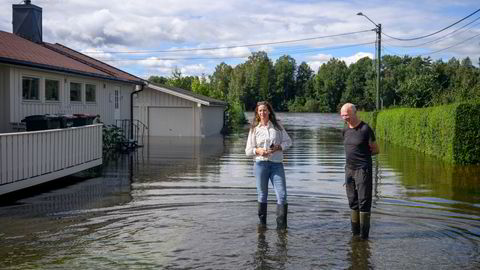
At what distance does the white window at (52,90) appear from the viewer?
17.9 metres

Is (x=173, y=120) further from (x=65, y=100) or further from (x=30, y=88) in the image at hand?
(x=30, y=88)

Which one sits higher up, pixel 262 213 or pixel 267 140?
pixel 267 140

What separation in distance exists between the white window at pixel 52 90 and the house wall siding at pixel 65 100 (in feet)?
0.40

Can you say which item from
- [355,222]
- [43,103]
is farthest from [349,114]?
[43,103]

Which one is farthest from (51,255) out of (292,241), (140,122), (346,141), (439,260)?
(140,122)

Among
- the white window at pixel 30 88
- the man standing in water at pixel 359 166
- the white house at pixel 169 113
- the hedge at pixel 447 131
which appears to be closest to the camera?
the man standing in water at pixel 359 166

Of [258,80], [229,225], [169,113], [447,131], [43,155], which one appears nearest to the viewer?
[229,225]

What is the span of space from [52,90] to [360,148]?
1325cm

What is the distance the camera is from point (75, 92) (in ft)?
65.9

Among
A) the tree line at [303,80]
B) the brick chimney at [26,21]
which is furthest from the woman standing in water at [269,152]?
the tree line at [303,80]

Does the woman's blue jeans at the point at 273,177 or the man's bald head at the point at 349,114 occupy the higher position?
the man's bald head at the point at 349,114

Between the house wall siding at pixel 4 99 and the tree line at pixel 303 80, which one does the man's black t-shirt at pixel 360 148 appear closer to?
the house wall siding at pixel 4 99

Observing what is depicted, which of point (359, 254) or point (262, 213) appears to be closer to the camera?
point (359, 254)

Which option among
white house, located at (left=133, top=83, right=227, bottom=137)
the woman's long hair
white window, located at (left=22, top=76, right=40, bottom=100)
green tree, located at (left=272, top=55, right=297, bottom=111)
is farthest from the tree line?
the woman's long hair
